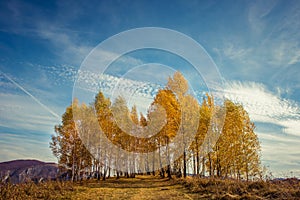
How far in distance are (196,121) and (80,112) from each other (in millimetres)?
13742

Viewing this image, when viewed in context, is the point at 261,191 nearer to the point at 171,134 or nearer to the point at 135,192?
the point at 135,192

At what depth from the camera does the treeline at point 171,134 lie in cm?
2333

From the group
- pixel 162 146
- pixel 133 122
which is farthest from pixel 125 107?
pixel 162 146

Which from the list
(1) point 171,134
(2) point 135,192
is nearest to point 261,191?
(2) point 135,192

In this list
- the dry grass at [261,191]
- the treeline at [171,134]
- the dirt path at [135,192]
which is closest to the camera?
the dry grass at [261,191]

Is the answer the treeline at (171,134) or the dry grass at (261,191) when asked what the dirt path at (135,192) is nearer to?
the dry grass at (261,191)

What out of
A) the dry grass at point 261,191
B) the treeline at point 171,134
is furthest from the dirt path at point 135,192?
the treeline at point 171,134

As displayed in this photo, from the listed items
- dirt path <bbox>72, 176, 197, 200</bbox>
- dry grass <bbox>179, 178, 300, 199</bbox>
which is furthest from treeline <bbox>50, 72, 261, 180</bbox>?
dry grass <bbox>179, 178, 300, 199</bbox>

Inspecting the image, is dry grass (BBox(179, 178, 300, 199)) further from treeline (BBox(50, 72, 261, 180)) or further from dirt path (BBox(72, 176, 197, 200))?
treeline (BBox(50, 72, 261, 180))

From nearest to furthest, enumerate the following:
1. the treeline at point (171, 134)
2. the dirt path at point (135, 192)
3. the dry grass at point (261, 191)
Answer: the dry grass at point (261, 191), the dirt path at point (135, 192), the treeline at point (171, 134)

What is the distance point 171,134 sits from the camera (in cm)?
2531

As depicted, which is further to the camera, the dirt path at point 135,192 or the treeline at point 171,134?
the treeline at point 171,134

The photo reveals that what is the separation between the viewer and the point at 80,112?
30047mm

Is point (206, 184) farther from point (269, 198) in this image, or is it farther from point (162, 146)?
point (162, 146)
